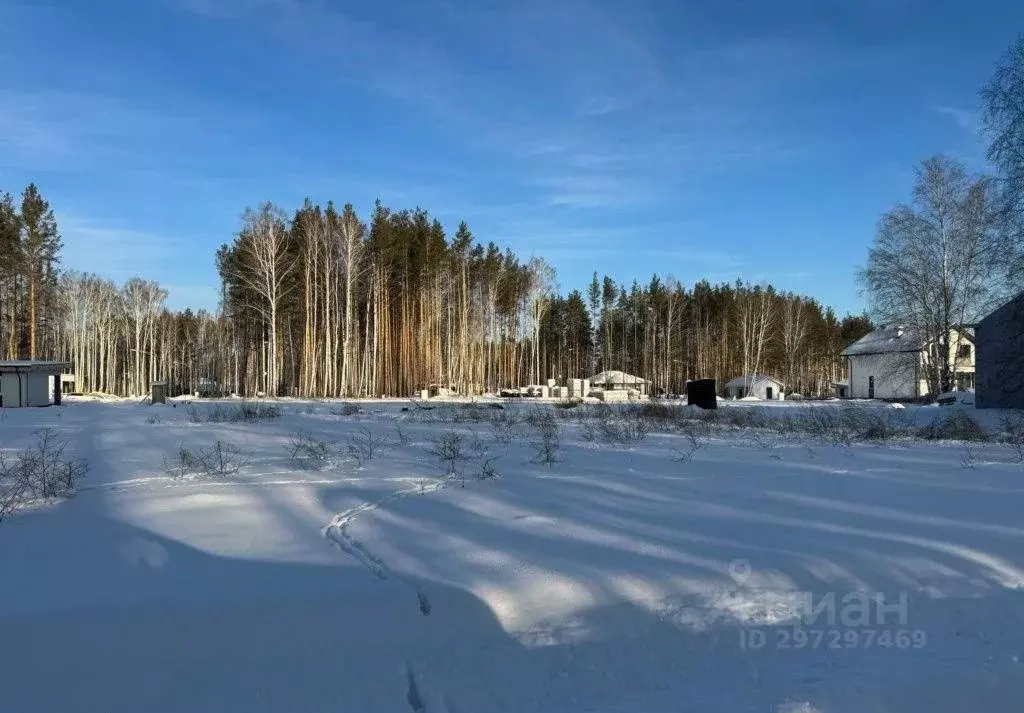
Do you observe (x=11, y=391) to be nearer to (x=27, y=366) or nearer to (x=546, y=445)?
(x=27, y=366)

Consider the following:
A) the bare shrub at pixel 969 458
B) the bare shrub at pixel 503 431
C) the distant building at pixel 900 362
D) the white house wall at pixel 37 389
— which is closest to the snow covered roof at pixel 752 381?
the distant building at pixel 900 362

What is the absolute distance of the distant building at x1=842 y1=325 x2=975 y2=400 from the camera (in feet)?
100

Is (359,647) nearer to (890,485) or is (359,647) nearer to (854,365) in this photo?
(890,485)

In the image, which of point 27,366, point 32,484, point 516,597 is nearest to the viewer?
point 516,597

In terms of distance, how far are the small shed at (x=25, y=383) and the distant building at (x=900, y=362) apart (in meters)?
39.0

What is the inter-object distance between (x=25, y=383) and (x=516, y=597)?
3442 cm

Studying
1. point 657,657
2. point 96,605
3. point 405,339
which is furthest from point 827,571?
point 405,339

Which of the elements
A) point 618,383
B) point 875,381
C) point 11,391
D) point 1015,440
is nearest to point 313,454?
point 1015,440

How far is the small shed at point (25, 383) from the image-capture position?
2998 cm

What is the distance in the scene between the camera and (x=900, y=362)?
29891 millimetres

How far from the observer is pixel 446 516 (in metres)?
6.36

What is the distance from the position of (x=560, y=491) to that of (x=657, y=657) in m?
3.80

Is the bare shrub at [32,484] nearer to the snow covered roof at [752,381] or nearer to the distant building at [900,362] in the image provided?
the distant building at [900,362]

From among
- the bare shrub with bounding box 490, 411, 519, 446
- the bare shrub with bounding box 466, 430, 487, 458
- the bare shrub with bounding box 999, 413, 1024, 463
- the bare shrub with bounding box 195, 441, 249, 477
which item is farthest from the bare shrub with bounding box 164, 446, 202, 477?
the bare shrub with bounding box 999, 413, 1024, 463
